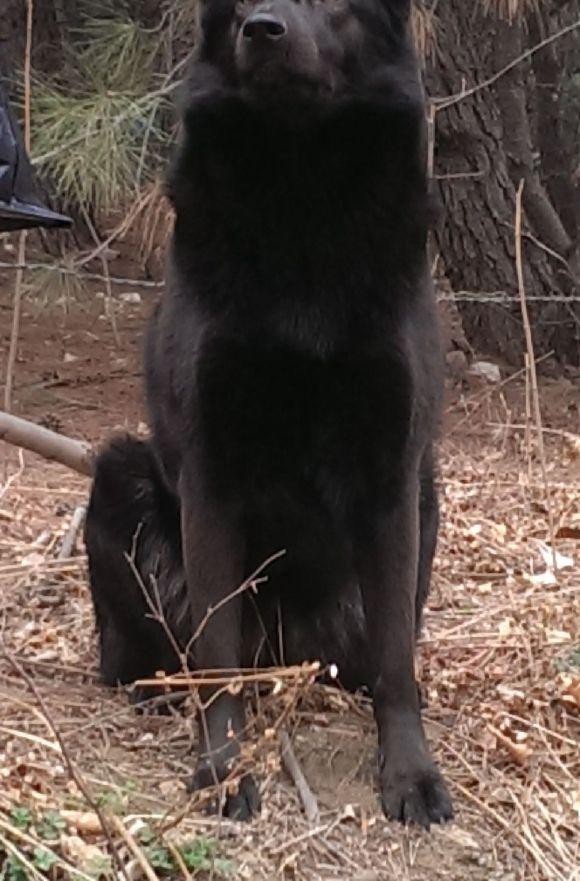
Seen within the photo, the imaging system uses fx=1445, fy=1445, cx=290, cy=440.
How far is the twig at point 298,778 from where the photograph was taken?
80.4 inches

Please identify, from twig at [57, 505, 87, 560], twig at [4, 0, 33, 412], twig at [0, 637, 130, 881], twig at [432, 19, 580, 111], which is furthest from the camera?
twig at [432, 19, 580, 111]

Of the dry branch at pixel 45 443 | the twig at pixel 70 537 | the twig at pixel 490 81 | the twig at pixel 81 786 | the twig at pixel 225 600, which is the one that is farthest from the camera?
the twig at pixel 490 81

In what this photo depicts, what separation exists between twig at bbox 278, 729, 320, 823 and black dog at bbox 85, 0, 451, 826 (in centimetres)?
8

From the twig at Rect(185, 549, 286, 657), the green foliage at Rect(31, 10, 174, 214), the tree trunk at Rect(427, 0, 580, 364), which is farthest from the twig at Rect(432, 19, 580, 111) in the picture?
the twig at Rect(185, 549, 286, 657)

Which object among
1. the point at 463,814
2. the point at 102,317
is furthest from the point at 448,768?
the point at 102,317

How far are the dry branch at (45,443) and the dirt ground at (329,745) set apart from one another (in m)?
0.24

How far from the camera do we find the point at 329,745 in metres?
2.23

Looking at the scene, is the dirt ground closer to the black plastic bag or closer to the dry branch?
the dry branch

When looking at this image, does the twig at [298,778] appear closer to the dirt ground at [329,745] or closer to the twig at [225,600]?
the dirt ground at [329,745]

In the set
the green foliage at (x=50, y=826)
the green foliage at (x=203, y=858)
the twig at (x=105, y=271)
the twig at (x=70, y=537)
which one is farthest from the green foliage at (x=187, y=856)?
the twig at (x=105, y=271)

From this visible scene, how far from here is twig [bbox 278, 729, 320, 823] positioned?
204 centimetres

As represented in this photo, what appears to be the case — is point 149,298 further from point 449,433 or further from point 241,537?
point 241,537

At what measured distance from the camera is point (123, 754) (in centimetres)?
218

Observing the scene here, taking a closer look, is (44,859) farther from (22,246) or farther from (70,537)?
(22,246)
